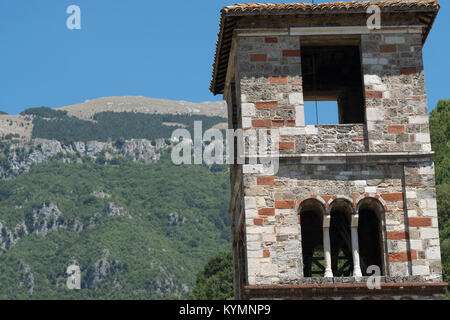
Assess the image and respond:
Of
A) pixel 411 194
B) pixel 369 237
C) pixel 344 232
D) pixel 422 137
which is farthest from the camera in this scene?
pixel 344 232

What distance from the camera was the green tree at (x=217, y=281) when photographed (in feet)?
266

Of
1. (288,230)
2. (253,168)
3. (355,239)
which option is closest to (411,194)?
(355,239)

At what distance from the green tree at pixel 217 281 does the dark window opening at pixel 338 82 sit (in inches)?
1961

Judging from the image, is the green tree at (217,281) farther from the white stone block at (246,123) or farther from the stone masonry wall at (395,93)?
the white stone block at (246,123)

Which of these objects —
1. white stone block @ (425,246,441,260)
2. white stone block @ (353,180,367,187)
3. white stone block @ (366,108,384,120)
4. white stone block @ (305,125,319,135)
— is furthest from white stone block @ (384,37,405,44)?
white stone block @ (425,246,441,260)

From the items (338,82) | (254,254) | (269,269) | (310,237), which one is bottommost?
(269,269)

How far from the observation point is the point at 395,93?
85.1 feet

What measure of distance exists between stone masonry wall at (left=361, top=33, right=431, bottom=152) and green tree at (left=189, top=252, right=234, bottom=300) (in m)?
53.6

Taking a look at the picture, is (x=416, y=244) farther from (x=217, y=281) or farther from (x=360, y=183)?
(x=217, y=281)

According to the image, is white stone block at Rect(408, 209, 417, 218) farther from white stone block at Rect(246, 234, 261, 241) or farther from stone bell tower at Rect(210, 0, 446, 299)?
white stone block at Rect(246, 234, 261, 241)

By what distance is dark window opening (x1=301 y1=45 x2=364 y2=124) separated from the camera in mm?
29344

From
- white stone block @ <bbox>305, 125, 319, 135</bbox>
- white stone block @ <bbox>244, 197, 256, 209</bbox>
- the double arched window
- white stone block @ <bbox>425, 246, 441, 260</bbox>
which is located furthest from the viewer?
white stone block @ <bbox>305, 125, 319, 135</bbox>

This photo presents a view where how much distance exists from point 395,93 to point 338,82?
4101 mm
